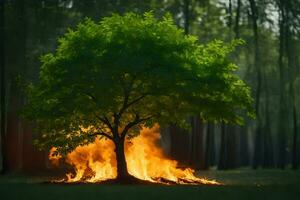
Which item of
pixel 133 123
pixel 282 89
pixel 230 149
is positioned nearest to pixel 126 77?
pixel 133 123

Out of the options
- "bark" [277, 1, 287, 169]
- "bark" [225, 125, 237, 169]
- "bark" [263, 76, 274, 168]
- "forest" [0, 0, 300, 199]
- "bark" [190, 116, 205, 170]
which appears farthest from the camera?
"bark" [263, 76, 274, 168]

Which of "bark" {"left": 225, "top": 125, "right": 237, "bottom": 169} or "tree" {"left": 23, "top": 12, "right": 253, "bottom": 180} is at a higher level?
"tree" {"left": 23, "top": 12, "right": 253, "bottom": 180}

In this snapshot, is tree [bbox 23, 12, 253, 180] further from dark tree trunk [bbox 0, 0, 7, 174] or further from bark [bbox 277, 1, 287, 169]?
bark [bbox 277, 1, 287, 169]

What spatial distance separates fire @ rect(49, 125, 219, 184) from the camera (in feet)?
122

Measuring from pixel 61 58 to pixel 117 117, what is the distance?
4046 millimetres

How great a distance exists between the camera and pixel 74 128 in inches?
1399

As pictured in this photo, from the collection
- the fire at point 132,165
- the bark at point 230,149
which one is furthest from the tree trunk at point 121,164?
the bark at point 230,149

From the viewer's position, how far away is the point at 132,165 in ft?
128

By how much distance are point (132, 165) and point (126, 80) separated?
18.9ft

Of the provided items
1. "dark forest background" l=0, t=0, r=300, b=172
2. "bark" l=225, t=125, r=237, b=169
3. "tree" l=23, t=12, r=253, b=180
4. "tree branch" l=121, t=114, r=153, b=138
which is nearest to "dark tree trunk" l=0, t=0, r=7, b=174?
"dark forest background" l=0, t=0, r=300, b=172

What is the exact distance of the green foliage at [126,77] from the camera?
3378cm

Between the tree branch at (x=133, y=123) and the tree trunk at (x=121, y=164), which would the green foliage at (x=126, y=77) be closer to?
the tree branch at (x=133, y=123)

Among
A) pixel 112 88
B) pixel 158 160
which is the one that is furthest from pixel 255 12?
pixel 112 88

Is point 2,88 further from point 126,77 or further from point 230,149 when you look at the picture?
point 230,149
